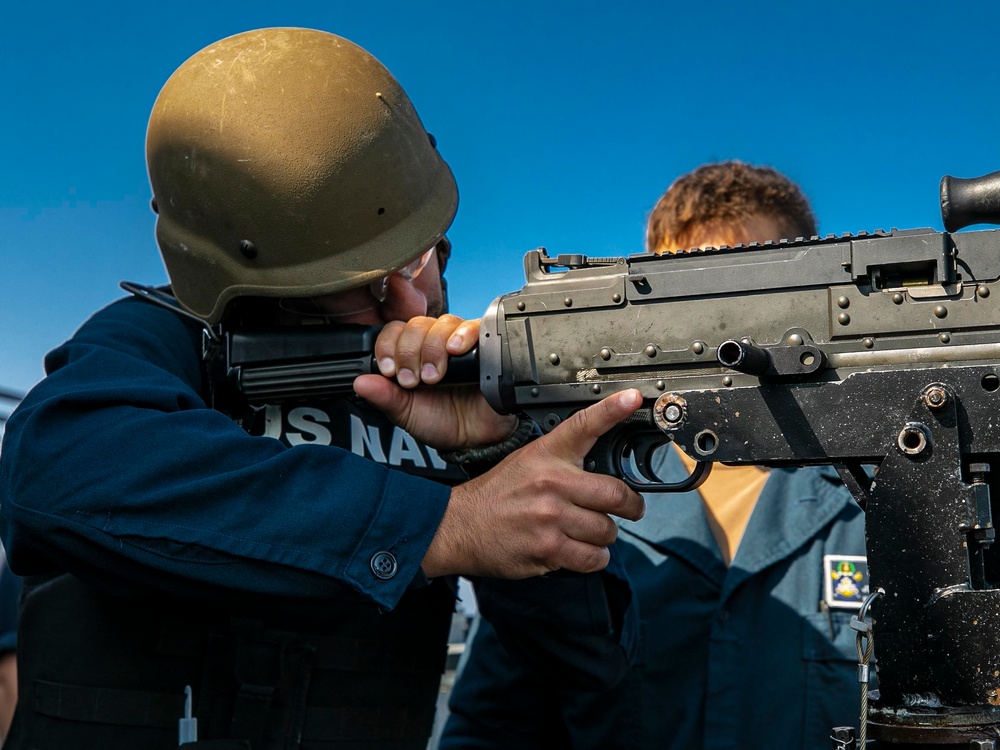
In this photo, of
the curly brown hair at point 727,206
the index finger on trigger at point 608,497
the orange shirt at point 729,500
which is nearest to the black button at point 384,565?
the index finger on trigger at point 608,497

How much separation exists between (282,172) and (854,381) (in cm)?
141

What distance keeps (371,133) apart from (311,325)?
1.66ft

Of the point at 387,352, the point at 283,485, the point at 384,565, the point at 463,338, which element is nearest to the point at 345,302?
the point at 387,352

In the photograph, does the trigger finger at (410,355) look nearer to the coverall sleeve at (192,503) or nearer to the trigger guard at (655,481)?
the coverall sleeve at (192,503)

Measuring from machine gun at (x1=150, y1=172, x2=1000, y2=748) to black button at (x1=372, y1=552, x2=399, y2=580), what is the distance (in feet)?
1.59

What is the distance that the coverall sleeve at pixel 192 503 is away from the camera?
197 cm

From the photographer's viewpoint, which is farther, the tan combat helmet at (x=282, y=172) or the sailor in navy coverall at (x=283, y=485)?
the tan combat helmet at (x=282, y=172)

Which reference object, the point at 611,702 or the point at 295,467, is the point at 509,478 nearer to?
the point at 295,467

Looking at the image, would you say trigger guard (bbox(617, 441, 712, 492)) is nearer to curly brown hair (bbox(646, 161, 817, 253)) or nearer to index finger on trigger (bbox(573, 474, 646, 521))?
index finger on trigger (bbox(573, 474, 646, 521))

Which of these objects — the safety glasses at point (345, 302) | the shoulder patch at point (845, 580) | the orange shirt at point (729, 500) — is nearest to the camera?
the safety glasses at point (345, 302)

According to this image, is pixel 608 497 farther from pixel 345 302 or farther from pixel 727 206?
pixel 727 206

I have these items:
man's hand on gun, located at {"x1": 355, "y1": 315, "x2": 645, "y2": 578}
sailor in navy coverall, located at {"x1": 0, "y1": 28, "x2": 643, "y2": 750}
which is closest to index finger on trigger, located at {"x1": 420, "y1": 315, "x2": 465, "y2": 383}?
sailor in navy coverall, located at {"x1": 0, "y1": 28, "x2": 643, "y2": 750}

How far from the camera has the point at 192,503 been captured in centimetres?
198

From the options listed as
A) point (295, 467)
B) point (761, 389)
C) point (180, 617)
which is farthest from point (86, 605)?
point (761, 389)
